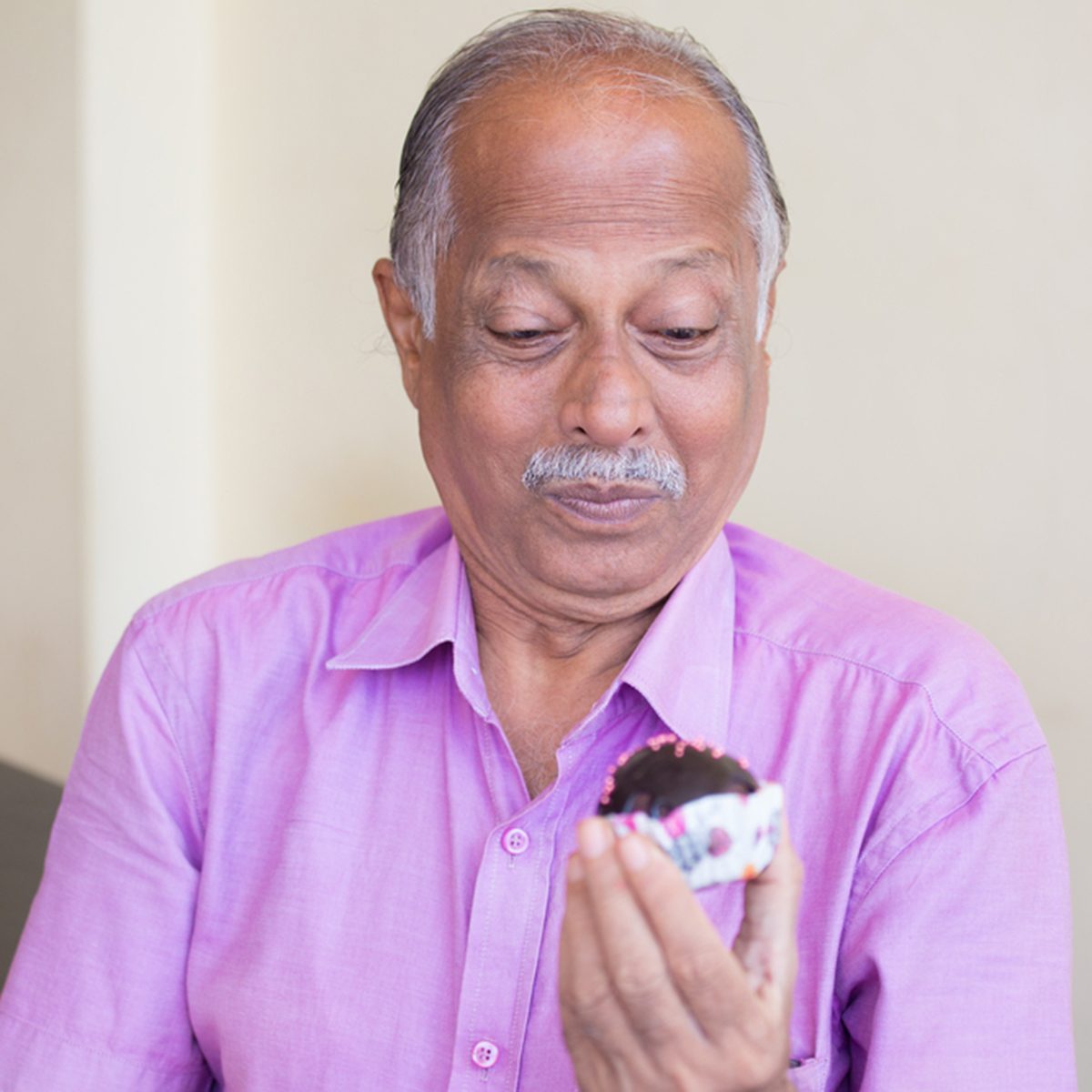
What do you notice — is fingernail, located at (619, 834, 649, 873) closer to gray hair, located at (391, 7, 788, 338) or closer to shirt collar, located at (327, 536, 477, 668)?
shirt collar, located at (327, 536, 477, 668)

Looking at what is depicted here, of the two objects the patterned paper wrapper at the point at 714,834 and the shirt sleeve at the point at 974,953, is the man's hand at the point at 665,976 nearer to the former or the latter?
the patterned paper wrapper at the point at 714,834

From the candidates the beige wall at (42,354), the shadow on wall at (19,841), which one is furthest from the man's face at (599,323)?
the shadow on wall at (19,841)

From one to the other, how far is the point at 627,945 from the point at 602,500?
0.64m

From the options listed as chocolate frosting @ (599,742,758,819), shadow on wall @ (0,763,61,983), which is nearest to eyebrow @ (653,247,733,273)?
chocolate frosting @ (599,742,758,819)

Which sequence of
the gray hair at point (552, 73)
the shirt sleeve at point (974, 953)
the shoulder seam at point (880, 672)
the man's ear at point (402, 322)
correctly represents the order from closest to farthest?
1. the shirt sleeve at point (974, 953)
2. the shoulder seam at point (880, 672)
3. the gray hair at point (552, 73)
4. the man's ear at point (402, 322)

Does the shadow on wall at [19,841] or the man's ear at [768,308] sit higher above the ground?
the man's ear at [768,308]

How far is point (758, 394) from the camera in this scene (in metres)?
1.69

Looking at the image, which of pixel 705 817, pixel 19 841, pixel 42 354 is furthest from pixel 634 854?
pixel 19 841

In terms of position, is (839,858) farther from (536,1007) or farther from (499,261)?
(499,261)

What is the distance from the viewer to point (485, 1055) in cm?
146

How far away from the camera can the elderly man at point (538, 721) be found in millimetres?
1450

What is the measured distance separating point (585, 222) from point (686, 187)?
0.12 meters

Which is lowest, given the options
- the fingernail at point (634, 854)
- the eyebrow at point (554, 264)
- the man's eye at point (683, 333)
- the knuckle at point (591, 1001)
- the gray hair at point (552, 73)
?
the knuckle at point (591, 1001)

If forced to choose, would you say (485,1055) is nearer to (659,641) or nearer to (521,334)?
(659,641)
